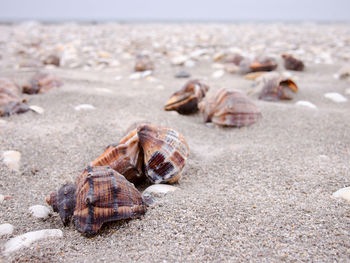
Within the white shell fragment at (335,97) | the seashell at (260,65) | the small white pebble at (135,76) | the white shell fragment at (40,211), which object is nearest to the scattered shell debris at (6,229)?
the white shell fragment at (40,211)

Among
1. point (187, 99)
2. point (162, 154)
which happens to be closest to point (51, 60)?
point (187, 99)

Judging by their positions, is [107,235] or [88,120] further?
[88,120]

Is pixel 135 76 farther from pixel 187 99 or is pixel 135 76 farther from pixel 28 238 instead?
pixel 28 238

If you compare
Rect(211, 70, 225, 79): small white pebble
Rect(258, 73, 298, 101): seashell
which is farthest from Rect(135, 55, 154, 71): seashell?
Rect(258, 73, 298, 101): seashell

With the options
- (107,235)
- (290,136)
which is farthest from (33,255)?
(290,136)

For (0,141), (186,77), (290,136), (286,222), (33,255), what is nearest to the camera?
(33,255)

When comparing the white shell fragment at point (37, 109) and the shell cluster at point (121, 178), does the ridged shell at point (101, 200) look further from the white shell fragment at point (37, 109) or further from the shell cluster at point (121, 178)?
the white shell fragment at point (37, 109)

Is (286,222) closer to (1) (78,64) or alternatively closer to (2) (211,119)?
(2) (211,119)
